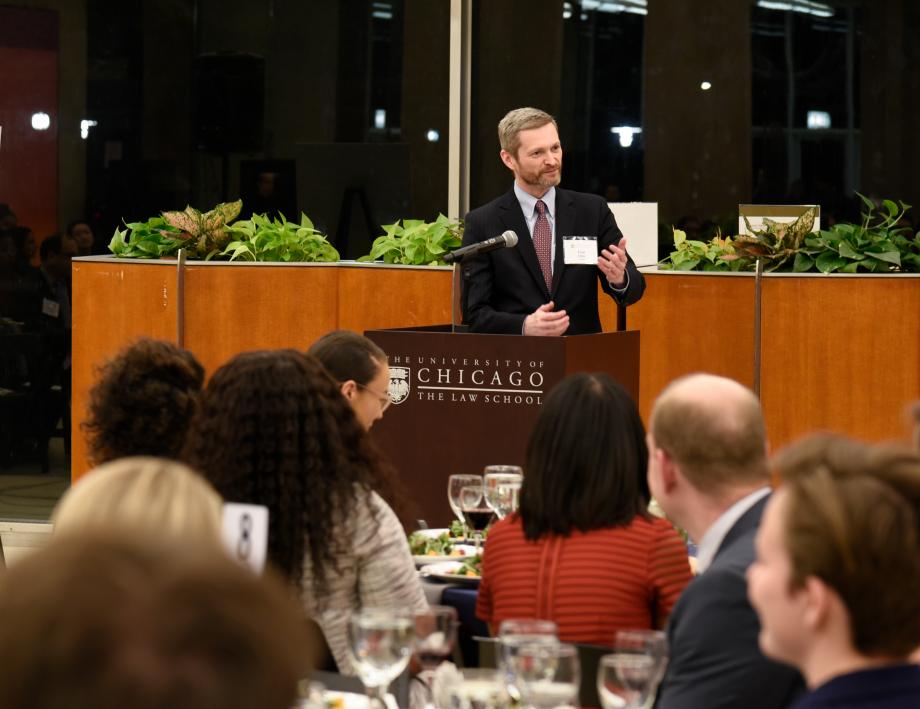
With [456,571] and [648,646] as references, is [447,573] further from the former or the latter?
[648,646]

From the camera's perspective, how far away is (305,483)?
2.79 meters

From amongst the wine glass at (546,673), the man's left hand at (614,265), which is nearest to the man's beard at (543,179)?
the man's left hand at (614,265)

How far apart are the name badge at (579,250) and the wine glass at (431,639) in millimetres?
3114

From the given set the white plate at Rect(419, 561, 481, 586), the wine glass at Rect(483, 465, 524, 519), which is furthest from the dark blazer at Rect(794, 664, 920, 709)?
the wine glass at Rect(483, 465, 524, 519)

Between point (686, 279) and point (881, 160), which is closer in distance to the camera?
point (686, 279)

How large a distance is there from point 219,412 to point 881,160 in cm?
763

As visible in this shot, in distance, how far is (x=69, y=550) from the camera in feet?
2.91

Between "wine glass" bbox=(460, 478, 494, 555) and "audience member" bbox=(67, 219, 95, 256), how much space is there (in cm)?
562

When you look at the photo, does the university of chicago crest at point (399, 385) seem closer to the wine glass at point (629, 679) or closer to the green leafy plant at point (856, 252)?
the green leafy plant at point (856, 252)

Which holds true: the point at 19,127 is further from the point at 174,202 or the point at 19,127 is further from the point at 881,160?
the point at 881,160

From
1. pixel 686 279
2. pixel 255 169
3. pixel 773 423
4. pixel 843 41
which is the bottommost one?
pixel 773 423

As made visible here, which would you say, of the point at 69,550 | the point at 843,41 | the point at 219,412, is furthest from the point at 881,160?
the point at 69,550

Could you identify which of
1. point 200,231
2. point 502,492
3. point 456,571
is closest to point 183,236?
point 200,231

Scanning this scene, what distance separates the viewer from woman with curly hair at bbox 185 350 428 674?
2.78 metres
